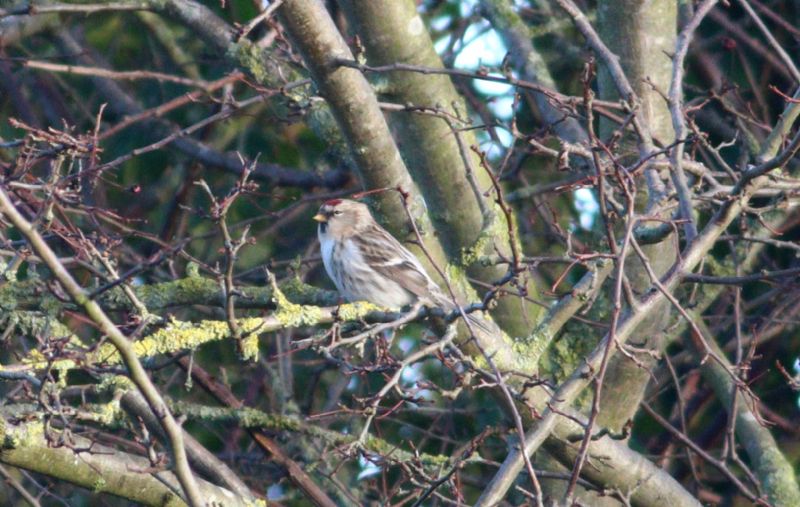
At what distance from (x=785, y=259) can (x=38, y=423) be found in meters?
5.03

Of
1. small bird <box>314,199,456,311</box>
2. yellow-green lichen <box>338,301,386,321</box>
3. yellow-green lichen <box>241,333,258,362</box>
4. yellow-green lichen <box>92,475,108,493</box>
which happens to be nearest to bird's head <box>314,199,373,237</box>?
small bird <box>314,199,456,311</box>

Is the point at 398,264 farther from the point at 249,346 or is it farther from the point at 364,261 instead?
the point at 249,346

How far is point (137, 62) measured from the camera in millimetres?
7816

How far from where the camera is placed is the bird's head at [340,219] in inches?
247

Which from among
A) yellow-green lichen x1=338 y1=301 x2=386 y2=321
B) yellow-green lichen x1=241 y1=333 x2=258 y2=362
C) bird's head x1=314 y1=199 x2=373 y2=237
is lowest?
bird's head x1=314 y1=199 x2=373 y2=237

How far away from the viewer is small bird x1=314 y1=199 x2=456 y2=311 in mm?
5715

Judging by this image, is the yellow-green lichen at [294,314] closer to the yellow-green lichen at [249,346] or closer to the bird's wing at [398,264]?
the yellow-green lichen at [249,346]

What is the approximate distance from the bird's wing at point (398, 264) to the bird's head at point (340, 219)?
101 millimetres

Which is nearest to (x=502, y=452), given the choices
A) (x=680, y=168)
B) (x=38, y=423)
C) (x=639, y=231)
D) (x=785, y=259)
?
(x=785, y=259)

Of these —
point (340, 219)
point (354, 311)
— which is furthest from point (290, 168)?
point (354, 311)

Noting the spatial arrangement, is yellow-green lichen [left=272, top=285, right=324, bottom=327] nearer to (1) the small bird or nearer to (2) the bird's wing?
(2) the bird's wing

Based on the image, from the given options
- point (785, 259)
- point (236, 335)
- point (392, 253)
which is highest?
point (236, 335)

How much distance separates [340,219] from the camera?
631 cm

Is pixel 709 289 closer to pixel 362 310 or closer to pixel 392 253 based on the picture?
pixel 392 253
